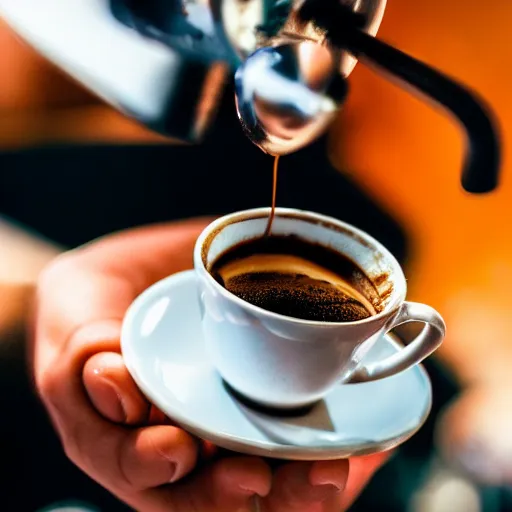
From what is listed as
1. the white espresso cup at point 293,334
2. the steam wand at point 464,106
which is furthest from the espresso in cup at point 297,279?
the steam wand at point 464,106

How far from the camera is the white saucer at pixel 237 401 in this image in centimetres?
35

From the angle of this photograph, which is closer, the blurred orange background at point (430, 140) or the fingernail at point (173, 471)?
the fingernail at point (173, 471)

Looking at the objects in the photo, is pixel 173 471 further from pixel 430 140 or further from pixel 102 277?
pixel 430 140

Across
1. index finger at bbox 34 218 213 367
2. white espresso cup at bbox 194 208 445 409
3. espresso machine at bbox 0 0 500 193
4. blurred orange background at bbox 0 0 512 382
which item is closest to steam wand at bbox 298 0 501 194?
espresso machine at bbox 0 0 500 193

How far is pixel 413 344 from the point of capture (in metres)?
0.38

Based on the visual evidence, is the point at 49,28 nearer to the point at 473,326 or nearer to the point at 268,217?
the point at 268,217

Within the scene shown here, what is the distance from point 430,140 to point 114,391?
0.53 meters

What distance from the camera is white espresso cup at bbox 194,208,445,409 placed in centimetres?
33

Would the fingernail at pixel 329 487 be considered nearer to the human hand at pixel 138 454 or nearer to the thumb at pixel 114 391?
the human hand at pixel 138 454

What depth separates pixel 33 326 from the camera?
0.50 metres

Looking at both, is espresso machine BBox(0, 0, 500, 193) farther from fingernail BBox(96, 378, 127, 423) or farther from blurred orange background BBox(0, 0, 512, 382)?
blurred orange background BBox(0, 0, 512, 382)

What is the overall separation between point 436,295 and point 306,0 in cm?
53

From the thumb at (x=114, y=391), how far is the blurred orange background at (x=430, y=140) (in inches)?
13.9

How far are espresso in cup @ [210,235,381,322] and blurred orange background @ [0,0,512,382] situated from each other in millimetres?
259
